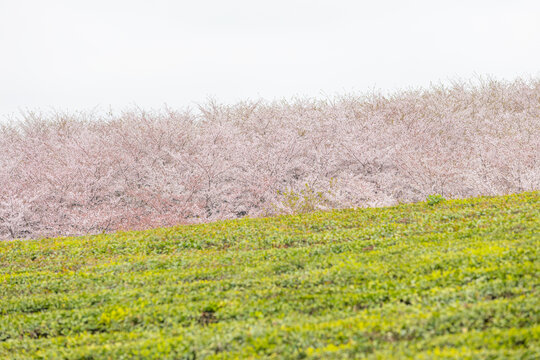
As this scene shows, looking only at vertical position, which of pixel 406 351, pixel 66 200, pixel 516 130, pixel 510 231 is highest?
pixel 516 130

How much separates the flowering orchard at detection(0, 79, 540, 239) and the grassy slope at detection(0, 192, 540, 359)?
585cm

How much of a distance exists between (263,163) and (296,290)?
14.8 meters

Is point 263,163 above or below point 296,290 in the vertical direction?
above

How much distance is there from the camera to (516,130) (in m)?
22.8

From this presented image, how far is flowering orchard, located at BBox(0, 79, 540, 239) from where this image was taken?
61.7 feet

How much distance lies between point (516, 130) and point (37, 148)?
79.0 feet

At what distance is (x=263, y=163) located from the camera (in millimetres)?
21719

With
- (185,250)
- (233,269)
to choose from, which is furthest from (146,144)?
(233,269)

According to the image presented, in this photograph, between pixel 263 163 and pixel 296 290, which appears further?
pixel 263 163

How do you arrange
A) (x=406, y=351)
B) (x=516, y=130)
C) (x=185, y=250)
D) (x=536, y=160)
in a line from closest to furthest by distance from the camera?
(x=406, y=351), (x=185, y=250), (x=536, y=160), (x=516, y=130)

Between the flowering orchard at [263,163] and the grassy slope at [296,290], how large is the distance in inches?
230

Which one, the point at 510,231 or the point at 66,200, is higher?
the point at 66,200

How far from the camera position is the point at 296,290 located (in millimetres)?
7090

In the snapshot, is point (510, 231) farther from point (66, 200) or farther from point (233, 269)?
point (66, 200)
